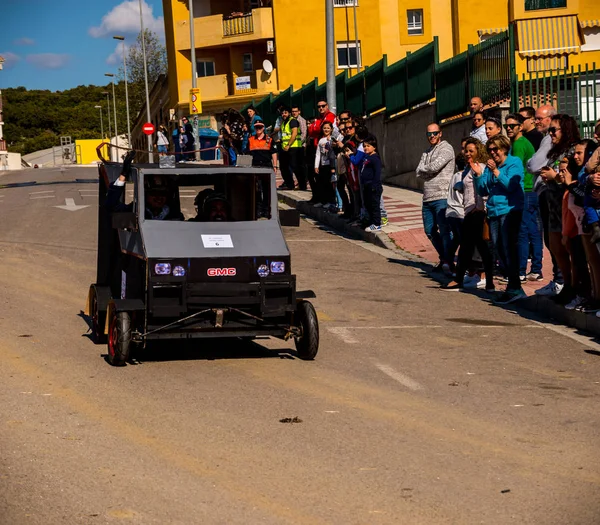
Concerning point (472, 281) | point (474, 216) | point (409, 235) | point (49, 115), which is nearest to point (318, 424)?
point (474, 216)

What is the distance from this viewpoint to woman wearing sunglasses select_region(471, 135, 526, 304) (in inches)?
549

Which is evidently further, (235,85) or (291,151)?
(235,85)

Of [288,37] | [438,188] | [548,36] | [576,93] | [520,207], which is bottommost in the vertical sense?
[520,207]

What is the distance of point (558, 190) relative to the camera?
13.0 metres

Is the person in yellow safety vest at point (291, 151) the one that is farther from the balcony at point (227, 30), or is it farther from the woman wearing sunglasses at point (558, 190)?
the balcony at point (227, 30)

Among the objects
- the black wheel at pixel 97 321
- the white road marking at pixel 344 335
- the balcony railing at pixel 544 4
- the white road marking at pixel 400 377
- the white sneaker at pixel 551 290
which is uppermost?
the balcony railing at pixel 544 4

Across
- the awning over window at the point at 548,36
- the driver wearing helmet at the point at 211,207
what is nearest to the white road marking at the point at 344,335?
the driver wearing helmet at the point at 211,207

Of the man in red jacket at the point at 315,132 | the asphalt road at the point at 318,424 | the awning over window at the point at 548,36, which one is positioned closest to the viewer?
the asphalt road at the point at 318,424

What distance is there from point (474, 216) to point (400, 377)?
5.39 metres

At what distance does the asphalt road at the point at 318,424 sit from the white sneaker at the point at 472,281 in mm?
1350

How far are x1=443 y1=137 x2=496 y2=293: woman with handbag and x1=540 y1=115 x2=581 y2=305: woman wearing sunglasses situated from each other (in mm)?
1582

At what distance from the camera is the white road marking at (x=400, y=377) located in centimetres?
945

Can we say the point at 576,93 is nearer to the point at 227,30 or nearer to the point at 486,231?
the point at 486,231

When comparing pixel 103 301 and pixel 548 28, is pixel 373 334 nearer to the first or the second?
pixel 103 301
